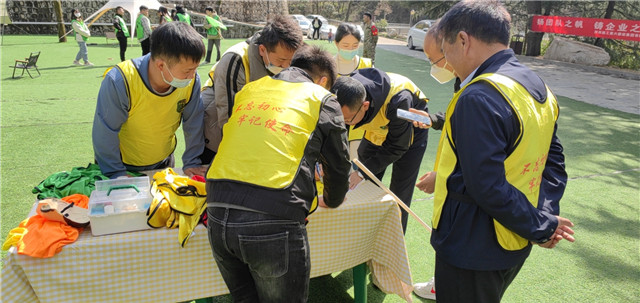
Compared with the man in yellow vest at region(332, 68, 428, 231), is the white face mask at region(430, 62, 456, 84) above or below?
above

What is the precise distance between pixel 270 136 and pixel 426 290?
1.62m

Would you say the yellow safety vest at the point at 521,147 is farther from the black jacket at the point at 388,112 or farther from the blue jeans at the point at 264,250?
the black jacket at the point at 388,112

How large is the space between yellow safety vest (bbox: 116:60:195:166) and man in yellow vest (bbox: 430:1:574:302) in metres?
1.47

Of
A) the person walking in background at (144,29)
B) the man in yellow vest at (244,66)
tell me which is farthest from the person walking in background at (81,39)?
the man in yellow vest at (244,66)

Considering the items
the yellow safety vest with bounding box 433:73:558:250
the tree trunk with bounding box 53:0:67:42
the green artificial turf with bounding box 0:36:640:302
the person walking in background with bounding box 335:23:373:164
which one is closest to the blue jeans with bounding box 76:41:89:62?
the green artificial turf with bounding box 0:36:640:302

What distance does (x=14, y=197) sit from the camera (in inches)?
137

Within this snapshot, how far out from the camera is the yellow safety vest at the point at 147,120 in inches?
83.6

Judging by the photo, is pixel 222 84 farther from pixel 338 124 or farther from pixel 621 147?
pixel 621 147

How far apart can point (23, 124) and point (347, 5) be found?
34.0m

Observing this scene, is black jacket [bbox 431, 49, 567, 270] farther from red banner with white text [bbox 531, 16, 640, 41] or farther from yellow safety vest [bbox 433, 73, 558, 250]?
red banner with white text [bbox 531, 16, 640, 41]

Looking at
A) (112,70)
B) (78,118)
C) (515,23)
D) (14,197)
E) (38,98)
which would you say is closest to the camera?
(112,70)

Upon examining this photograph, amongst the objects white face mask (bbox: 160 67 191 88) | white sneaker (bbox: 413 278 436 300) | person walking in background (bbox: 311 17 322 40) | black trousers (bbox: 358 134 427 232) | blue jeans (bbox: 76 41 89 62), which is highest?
person walking in background (bbox: 311 17 322 40)

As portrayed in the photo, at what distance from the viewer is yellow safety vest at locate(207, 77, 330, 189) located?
1377mm

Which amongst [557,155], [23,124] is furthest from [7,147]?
[557,155]
